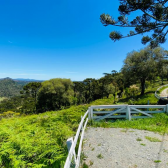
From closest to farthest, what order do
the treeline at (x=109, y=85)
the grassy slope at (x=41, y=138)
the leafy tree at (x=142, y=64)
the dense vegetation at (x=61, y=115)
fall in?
1. the grassy slope at (x=41, y=138)
2. the dense vegetation at (x=61, y=115)
3. the leafy tree at (x=142, y=64)
4. the treeline at (x=109, y=85)

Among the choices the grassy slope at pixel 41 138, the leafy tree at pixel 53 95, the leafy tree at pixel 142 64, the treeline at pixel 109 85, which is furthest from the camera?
the leafy tree at pixel 53 95

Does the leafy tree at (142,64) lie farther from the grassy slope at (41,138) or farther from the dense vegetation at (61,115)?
the grassy slope at (41,138)

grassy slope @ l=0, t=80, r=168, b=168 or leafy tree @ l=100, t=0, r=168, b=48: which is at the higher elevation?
→ leafy tree @ l=100, t=0, r=168, b=48

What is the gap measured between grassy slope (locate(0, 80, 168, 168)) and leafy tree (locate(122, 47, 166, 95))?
12.3 metres

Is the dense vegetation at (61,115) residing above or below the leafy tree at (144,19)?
below

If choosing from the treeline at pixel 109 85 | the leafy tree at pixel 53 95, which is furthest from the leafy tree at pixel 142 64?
the leafy tree at pixel 53 95

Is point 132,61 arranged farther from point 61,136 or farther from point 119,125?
point 61,136

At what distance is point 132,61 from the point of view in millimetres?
18844

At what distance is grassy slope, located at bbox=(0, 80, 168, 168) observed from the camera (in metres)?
2.40

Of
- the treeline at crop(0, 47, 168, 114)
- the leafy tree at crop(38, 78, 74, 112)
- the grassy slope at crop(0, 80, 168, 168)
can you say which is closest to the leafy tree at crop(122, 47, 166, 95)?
the treeline at crop(0, 47, 168, 114)

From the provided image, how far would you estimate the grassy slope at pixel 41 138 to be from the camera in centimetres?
240

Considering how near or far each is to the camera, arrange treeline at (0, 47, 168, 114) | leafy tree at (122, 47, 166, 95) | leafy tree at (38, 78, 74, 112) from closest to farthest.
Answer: leafy tree at (122, 47, 166, 95) < treeline at (0, 47, 168, 114) < leafy tree at (38, 78, 74, 112)

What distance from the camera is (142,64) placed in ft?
56.3

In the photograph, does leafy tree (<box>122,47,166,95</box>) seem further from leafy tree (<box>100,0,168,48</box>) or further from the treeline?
leafy tree (<box>100,0,168,48</box>)
